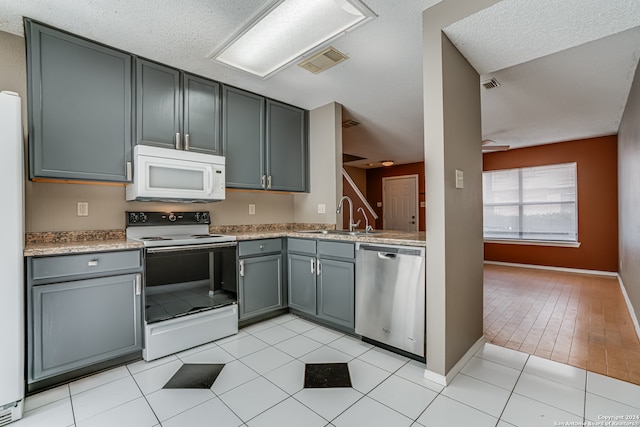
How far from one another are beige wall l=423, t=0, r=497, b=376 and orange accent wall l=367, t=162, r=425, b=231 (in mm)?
5119

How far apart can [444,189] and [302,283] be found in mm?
1671

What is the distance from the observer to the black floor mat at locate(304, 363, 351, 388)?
1.86 metres

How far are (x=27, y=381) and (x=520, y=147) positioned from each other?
7.18 m

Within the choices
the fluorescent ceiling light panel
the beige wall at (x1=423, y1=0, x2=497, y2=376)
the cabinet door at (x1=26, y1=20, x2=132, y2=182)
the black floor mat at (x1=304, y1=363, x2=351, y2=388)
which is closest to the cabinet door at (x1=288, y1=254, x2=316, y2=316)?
the black floor mat at (x1=304, y1=363, x2=351, y2=388)

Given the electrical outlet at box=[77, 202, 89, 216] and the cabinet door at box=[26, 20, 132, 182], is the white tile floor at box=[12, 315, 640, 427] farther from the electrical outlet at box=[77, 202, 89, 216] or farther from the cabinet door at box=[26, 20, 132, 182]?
the cabinet door at box=[26, 20, 132, 182]

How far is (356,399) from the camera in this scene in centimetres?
171

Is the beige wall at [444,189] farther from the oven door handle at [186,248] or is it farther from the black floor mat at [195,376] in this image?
the oven door handle at [186,248]

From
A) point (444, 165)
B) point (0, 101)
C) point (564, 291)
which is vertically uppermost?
point (0, 101)

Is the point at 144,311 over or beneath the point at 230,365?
over

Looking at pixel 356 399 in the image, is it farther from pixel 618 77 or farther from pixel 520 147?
pixel 520 147

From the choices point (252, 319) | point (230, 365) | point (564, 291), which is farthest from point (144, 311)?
point (564, 291)

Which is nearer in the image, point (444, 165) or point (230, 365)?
point (444, 165)

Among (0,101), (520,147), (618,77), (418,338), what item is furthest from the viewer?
(520,147)

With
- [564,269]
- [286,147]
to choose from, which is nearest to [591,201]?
[564,269]
